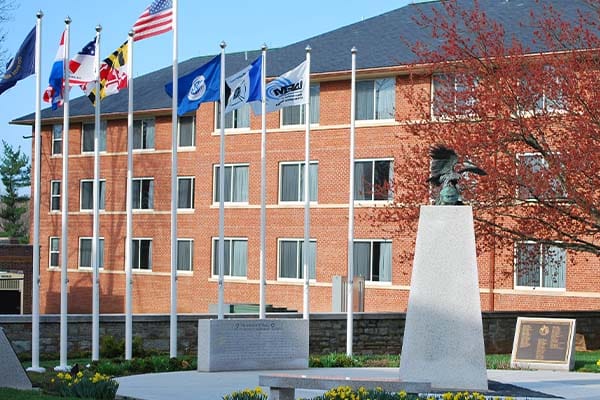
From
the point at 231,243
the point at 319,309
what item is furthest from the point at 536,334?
the point at 231,243

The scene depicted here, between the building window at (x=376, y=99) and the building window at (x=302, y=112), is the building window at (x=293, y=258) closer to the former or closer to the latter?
the building window at (x=302, y=112)

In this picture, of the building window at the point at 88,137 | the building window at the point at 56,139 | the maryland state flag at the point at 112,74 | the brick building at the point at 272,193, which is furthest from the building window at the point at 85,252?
the maryland state flag at the point at 112,74

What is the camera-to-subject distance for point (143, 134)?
183ft

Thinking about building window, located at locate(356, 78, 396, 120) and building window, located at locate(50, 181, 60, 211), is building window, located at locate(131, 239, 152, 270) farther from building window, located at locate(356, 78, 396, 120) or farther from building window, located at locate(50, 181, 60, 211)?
building window, located at locate(356, 78, 396, 120)

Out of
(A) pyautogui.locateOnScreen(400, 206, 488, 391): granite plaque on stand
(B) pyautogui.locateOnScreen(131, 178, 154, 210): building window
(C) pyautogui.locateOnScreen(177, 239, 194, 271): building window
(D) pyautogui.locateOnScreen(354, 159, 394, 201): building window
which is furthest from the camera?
(B) pyautogui.locateOnScreen(131, 178, 154, 210): building window

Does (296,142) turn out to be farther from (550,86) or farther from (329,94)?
(550,86)

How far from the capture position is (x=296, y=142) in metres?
46.6

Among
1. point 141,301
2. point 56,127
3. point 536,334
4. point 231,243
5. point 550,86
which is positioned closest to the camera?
point 536,334

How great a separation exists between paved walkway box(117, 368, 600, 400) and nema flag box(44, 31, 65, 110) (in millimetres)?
6583

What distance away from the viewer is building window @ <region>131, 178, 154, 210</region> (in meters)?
55.8

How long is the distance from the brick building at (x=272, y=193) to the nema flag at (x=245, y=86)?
37.7 ft

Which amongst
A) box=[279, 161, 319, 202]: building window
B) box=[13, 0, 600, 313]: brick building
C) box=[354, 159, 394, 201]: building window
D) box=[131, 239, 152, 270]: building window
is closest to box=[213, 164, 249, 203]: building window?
box=[13, 0, 600, 313]: brick building

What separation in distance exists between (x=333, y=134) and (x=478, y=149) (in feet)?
53.2

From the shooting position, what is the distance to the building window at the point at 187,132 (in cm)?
5284
